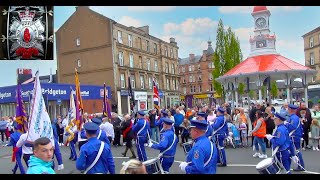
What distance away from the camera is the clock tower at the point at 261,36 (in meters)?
28.5

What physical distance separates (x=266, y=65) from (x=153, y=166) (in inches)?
754

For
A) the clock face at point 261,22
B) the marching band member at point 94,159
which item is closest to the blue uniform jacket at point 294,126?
the marching band member at point 94,159

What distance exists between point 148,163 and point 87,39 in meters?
39.1

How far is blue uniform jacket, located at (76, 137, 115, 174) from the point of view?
6.01 metres

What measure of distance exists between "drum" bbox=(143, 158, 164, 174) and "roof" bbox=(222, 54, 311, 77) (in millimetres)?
17548

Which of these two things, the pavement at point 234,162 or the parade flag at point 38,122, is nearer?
the parade flag at point 38,122

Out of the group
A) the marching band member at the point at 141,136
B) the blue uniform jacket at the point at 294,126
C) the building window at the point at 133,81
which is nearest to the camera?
the blue uniform jacket at the point at 294,126

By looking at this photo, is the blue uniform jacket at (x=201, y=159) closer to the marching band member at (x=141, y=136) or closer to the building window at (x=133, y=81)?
the marching band member at (x=141, y=136)

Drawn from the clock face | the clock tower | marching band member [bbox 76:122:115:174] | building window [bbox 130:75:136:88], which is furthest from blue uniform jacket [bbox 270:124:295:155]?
building window [bbox 130:75:136:88]

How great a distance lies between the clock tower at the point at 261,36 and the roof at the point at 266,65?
2.64 ft

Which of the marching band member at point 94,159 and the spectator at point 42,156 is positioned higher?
the spectator at point 42,156

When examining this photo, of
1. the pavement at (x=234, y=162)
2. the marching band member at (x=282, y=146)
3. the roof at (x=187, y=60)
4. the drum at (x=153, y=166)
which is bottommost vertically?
the pavement at (x=234, y=162)

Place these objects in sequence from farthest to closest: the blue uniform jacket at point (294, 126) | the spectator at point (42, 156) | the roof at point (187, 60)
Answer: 1. the roof at point (187, 60)
2. the blue uniform jacket at point (294, 126)
3. the spectator at point (42, 156)

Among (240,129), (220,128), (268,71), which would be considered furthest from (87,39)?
(220,128)
